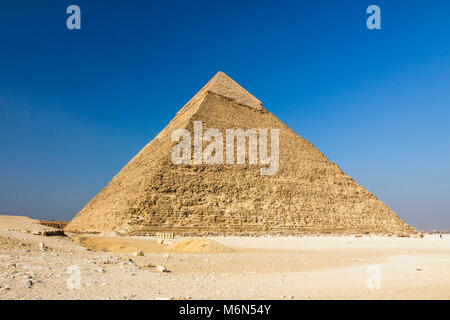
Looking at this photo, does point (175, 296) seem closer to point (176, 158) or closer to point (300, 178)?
point (176, 158)

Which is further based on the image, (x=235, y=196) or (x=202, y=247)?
(x=235, y=196)

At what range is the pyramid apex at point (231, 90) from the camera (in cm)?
5084

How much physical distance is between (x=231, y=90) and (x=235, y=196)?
22.4 meters

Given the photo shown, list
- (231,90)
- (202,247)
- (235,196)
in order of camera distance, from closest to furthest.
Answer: (202,247) < (235,196) < (231,90)

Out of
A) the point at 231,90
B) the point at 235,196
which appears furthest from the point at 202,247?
the point at 231,90

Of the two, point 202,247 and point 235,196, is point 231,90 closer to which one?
point 235,196

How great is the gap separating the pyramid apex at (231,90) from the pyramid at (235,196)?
147 cm

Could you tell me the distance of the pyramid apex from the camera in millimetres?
50844

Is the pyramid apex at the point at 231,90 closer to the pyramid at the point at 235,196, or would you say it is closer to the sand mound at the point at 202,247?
the pyramid at the point at 235,196

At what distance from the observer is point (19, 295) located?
15.0 ft

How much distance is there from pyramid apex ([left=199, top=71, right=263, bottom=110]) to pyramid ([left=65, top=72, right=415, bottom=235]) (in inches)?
57.8

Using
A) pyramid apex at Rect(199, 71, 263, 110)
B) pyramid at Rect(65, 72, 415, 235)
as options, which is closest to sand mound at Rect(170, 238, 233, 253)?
pyramid at Rect(65, 72, 415, 235)

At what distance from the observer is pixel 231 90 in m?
52.3
